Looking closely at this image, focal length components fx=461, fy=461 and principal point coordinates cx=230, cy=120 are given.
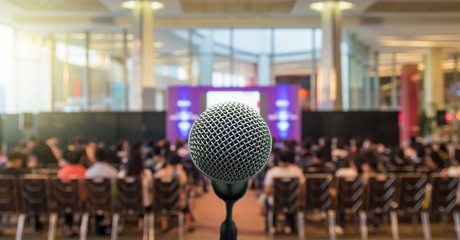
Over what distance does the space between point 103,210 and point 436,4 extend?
1187cm

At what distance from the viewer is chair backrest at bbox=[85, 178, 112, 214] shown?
209 inches

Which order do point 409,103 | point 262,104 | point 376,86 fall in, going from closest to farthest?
1. point 262,104
2. point 376,86
3. point 409,103

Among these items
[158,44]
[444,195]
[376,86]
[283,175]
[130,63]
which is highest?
[158,44]

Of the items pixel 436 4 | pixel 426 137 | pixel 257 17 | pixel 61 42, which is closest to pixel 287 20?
pixel 257 17

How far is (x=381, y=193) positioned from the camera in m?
5.52

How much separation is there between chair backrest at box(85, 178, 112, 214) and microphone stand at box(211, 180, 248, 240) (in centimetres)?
475

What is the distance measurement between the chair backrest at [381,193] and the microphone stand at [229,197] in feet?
16.4

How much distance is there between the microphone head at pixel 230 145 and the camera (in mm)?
755

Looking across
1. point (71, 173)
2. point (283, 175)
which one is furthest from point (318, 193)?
point (71, 173)

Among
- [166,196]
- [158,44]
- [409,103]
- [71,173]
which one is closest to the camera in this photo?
[166,196]

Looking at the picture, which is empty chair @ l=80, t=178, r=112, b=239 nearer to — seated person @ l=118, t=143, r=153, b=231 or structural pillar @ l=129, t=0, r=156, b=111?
seated person @ l=118, t=143, r=153, b=231

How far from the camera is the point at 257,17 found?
15367mm

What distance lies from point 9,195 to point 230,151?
5235 millimetres

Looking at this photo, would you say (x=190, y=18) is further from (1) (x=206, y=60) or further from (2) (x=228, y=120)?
(2) (x=228, y=120)
